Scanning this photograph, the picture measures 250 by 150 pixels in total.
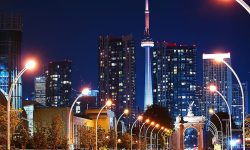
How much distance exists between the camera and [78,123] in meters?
107

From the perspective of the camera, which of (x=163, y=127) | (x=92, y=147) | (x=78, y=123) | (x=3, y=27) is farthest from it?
(x=163, y=127)

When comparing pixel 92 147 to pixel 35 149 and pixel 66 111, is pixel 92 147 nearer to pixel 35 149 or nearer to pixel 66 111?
pixel 66 111

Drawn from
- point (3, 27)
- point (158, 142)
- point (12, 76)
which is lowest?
point (158, 142)

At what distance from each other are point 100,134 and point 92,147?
24.2 feet

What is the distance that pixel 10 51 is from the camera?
113438mm

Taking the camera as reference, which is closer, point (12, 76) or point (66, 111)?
point (66, 111)

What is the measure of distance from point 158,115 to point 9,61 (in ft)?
245

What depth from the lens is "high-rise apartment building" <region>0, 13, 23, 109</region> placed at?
4360 inches

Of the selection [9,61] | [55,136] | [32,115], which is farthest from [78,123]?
[55,136]

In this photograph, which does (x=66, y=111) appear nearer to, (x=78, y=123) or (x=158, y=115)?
(x=78, y=123)

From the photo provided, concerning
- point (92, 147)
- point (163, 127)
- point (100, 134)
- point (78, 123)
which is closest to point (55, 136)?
point (92, 147)

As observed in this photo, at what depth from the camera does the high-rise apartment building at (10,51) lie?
111m

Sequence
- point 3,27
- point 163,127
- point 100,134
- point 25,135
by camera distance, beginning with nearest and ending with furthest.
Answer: point 25,135
point 100,134
point 3,27
point 163,127

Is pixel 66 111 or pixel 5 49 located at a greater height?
pixel 5 49
